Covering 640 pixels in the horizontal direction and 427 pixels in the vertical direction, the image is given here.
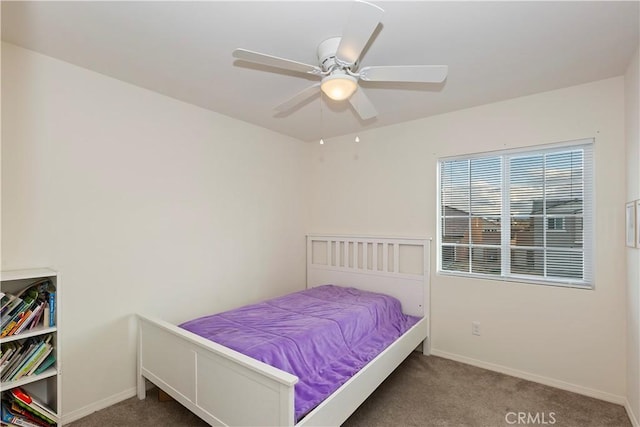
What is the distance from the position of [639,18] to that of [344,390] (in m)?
2.72

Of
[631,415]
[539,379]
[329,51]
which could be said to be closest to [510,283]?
[539,379]

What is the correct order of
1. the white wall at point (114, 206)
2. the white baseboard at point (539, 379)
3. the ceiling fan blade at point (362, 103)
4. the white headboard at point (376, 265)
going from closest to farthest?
the white wall at point (114, 206)
the ceiling fan blade at point (362, 103)
the white baseboard at point (539, 379)
the white headboard at point (376, 265)

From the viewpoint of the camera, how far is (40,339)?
81.0 inches

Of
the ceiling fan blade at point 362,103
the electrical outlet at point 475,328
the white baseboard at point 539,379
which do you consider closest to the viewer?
the ceiling fan blade at point 362,103

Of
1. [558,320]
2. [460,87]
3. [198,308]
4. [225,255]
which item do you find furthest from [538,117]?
[198,308]

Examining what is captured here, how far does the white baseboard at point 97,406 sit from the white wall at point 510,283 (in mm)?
2711

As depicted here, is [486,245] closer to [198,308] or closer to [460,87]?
[460,87]

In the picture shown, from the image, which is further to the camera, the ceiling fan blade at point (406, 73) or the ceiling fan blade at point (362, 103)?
the ceiling fan blade at point (362, 103)

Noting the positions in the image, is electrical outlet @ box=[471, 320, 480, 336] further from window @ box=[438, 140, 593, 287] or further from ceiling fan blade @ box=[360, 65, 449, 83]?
ceiling fan blade @ box=[360, 65, 449, 83]

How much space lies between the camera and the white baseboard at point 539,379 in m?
2.46

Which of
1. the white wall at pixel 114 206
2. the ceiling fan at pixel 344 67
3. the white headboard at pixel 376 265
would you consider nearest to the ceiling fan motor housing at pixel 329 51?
the ceiling fan at pixel 344 67

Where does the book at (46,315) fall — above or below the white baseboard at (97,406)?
above

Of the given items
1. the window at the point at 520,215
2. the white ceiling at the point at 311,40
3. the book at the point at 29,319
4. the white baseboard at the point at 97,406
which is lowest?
the white baseboard at the point at 97,406

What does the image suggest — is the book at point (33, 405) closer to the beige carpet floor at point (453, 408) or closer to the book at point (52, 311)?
the beige carpet floor at point (453, 408)
